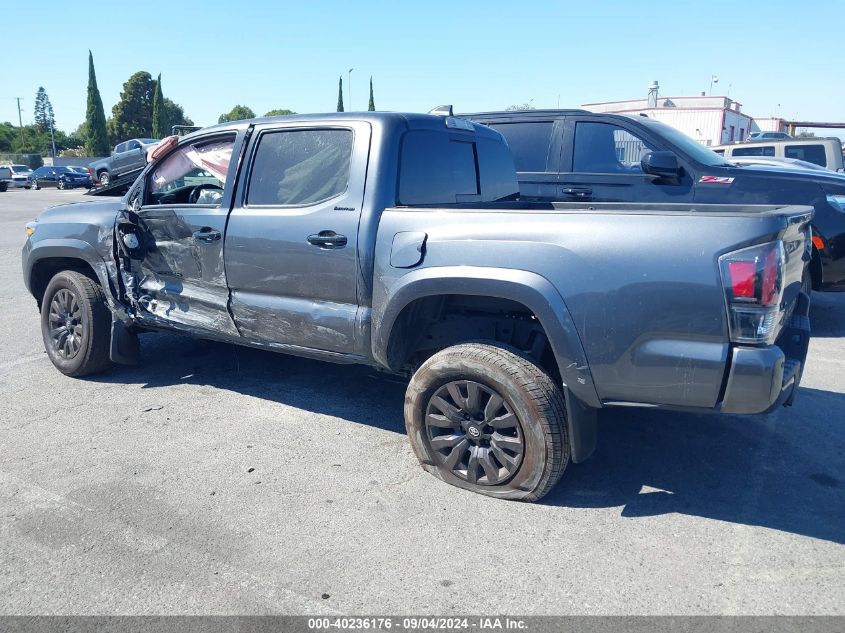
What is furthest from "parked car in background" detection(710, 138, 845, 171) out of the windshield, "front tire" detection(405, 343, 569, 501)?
"front tire" detection(405, 343, 569, 501)

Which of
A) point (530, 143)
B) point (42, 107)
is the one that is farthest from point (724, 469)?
point (42, 107)

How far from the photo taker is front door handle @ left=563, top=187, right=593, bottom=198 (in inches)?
263

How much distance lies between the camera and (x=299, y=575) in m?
2.78

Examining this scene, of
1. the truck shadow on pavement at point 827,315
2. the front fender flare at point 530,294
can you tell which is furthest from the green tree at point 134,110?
the front fender flare at point 530,294

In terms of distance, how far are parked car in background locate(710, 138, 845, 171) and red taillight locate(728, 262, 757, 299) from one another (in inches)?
422

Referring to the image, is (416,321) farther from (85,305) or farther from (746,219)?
(85,305)

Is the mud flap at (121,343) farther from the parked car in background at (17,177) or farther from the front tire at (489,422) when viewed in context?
the parked car in background at (17,177)

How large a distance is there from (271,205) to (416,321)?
1215 mm

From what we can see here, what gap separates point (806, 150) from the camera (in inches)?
484

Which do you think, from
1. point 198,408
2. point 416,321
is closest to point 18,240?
point 198,408

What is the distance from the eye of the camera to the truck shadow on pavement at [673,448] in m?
3.34

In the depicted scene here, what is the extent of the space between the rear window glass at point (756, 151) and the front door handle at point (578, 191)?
776 centimetres

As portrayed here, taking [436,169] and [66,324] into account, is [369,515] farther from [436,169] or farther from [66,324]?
[66,324]

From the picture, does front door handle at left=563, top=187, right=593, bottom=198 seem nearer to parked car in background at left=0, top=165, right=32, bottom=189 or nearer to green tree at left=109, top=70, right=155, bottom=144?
parked car in background at left=0, top=165, right=32, bottom=189
